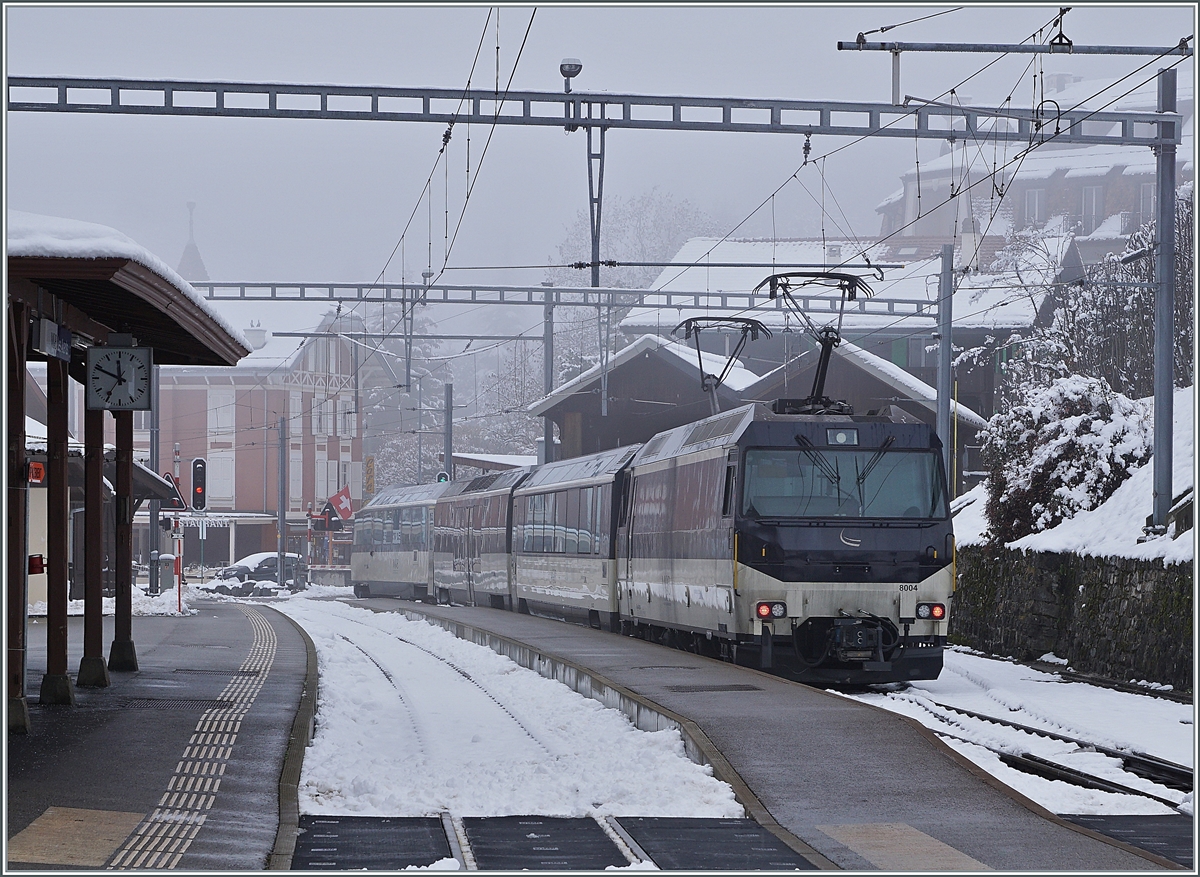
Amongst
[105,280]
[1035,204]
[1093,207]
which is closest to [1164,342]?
[105,280]

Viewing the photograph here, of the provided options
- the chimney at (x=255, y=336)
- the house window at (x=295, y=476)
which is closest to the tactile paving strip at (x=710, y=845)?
the chimney at (x=255, y=336)

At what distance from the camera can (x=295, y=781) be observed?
405 inches

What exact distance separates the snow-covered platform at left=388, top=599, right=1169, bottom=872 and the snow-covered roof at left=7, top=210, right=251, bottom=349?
4969 mm

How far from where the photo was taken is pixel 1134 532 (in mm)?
21156

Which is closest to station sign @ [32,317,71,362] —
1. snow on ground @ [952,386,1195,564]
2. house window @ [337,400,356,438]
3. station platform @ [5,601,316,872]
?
station platform @ [5,601,316,872]

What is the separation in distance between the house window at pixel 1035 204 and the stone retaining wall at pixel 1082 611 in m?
81.7

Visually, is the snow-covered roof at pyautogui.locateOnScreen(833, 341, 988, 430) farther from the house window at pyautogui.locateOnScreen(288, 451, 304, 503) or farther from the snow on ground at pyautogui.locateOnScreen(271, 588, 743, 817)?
the house window at pyautogui.locateOnScreen(288, 451, 304, 503)

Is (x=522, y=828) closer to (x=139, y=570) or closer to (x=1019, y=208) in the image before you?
(x=139, y=570)

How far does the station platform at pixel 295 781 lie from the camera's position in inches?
322

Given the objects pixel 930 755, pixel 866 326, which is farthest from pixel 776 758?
pixel 866 326

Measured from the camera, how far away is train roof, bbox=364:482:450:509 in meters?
44.0

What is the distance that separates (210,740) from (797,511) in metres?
7.90

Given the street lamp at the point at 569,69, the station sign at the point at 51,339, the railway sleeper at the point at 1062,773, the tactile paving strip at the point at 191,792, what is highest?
the street lamp at the point at 569,69

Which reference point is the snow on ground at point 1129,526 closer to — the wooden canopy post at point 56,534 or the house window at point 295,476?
the wooden canopy post at point 56,534
